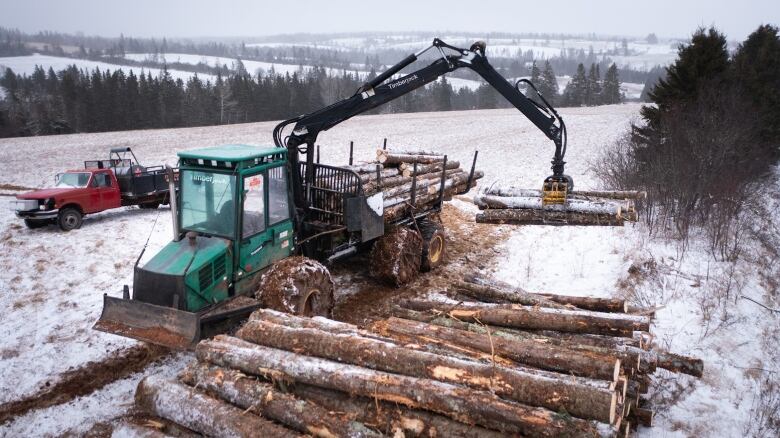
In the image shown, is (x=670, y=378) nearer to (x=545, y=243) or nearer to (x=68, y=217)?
(x=545, y=243)

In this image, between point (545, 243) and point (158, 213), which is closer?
point (545, 243)

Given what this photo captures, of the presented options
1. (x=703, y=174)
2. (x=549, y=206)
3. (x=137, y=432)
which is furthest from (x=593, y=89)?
(x=137, y=432)

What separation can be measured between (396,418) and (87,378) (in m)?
5.24

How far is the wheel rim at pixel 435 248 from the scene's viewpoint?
1152cm

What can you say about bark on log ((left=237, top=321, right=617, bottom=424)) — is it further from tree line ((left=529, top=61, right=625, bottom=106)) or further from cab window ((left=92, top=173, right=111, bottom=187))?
tree line ((left=529, top=61, right=625, bottom=106))

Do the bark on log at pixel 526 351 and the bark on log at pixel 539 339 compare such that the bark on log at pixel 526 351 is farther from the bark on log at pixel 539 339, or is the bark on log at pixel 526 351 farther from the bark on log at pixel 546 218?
the bark on log at pixel 546 218

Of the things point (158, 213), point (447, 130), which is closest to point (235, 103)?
point (447, 130)

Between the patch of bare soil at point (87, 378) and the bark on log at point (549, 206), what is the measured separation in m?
6.72

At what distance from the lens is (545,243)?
13.8 meters

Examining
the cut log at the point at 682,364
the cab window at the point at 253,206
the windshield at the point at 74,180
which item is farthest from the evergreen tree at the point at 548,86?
the cut log at the point at 682,364

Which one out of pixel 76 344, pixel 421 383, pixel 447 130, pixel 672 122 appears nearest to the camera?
pixel 421 383

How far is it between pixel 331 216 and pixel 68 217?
9451 mm

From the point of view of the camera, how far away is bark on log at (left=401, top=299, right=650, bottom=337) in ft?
19.1

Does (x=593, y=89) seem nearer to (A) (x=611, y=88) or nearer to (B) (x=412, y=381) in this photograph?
(A) (x=611, y=88)
